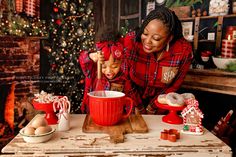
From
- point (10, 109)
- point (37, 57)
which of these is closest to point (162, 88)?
point (37, 57)

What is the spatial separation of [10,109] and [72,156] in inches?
61.1

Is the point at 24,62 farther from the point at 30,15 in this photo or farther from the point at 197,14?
the point at 197,14

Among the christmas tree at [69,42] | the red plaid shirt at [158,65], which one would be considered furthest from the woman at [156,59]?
the christmas tree at [69,42]

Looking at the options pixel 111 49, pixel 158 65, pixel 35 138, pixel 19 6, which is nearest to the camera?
pixel 35 138

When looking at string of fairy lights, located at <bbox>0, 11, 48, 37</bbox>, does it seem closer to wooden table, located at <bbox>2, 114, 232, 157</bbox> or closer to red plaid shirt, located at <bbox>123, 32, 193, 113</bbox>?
red plaid shirt, located at <bbox>123, 32, 193, 113</bbox>

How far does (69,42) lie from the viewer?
2473 mm

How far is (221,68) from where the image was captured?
2102 millimetres

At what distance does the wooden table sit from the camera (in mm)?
997

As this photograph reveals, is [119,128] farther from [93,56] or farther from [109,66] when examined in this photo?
→ [93,56]

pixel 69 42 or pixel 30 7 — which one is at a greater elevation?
pixel 30 7

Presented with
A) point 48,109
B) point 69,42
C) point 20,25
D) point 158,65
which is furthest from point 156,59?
point 20,25

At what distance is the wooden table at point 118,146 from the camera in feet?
3.27

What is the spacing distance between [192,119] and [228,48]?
3.67 ft

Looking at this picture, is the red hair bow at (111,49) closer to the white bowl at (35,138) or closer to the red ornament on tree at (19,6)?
the white bowl at (35,138)
